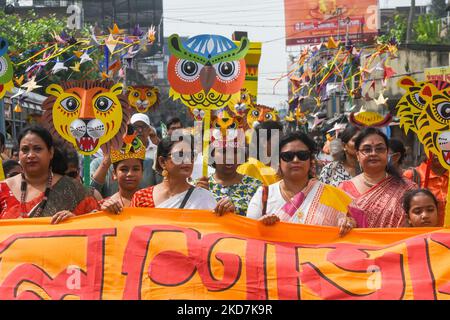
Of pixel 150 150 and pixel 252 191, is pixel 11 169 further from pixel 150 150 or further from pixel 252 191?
pixel 252 191

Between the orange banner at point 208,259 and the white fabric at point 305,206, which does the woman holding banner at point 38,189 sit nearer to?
the orange banner at point 208,259

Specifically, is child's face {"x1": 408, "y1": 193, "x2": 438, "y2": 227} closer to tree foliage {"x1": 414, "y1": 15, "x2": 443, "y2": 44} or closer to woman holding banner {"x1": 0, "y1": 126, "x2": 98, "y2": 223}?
woman holding banner {"x1": 0, "y1": 126, "x2": 98, "y2": 223}

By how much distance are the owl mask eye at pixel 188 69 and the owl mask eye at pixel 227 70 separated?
0.48ft

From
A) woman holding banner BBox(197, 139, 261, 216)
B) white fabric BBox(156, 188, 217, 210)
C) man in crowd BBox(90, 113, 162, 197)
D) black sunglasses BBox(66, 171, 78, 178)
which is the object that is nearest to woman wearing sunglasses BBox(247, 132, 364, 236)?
white fabric BBox(156, 188, 217, 210)

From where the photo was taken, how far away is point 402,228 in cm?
466

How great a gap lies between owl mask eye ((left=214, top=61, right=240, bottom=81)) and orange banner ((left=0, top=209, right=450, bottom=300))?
5.99 ft

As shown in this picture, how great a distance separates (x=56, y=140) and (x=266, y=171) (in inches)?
67.7

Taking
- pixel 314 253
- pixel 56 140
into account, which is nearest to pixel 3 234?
pixel 56 140

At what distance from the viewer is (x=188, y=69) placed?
20.5 feet

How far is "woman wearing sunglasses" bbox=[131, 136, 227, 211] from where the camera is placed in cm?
488

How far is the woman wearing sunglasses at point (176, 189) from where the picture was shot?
4.88m

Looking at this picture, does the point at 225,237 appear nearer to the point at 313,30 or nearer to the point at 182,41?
the point at 182,41

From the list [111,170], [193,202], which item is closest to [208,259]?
[193,202]

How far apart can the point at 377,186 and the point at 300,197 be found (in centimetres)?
71
